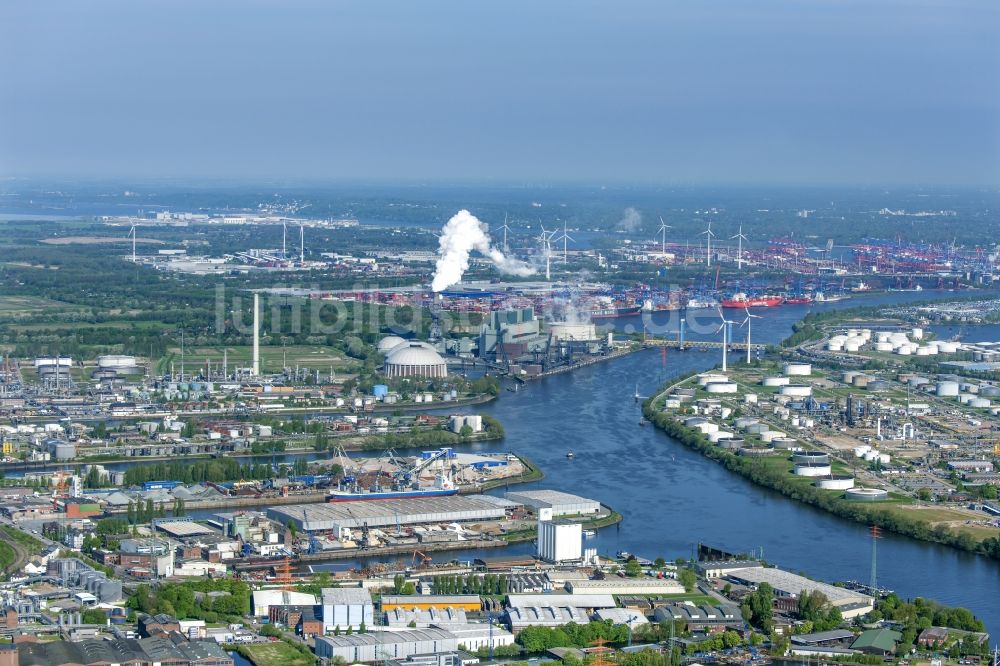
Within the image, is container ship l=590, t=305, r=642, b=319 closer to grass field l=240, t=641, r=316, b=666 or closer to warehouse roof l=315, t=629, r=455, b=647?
warehouse roof l=315, t=629, r=455, b=647

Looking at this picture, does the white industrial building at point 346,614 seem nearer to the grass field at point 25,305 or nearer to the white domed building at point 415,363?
the white domed building at point 415,363

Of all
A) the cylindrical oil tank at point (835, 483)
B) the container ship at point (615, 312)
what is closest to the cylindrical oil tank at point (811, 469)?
the cylindrical oil tank at point (835, 483)

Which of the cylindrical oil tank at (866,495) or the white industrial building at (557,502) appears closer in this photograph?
the white industrial building at (557,502)

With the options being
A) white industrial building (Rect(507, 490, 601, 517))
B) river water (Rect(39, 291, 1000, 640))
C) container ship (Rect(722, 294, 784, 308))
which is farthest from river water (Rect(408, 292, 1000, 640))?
container ship (Rect(722, 294, 784, 308))

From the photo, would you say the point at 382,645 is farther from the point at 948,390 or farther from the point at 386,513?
the point at 948,390

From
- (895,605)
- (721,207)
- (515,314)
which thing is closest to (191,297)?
(515,314)

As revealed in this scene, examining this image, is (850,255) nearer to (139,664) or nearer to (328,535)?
(328,535)

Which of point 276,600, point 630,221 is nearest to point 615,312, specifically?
point 276,600
